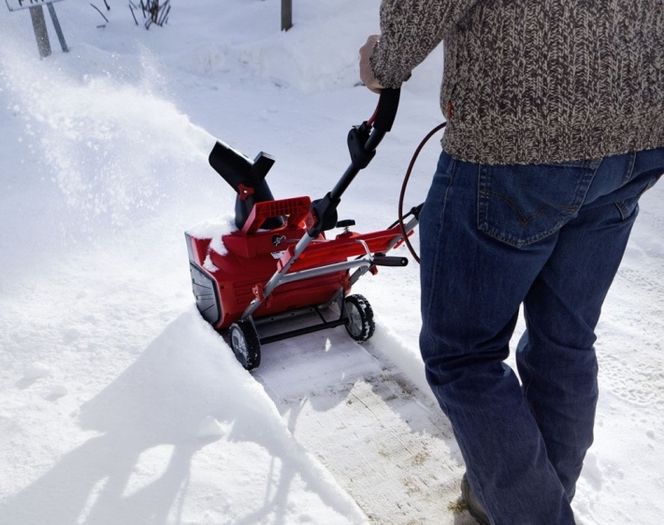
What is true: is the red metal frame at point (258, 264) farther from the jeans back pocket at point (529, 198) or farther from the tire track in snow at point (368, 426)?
the jeans back pocket at point (529, 198)

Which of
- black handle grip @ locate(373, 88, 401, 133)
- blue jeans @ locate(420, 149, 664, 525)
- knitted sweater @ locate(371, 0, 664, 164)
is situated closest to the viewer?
knitted sweater @ locate(371, 0, 664, 164)

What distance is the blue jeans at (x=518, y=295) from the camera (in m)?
1.29

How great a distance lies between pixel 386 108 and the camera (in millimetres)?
1554

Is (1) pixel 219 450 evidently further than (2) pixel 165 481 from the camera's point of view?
Yes

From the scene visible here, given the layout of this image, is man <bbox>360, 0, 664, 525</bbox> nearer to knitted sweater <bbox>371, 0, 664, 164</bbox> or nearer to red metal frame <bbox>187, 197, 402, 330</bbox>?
knitted sweater <bbox>371, 0, 664, 164</bbox>

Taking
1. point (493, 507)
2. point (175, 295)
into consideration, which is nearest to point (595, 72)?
point (493, 507)

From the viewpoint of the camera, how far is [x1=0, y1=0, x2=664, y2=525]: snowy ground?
1931 millimetres

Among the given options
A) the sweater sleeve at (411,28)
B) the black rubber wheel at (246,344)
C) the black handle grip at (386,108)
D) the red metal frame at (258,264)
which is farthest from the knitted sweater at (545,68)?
the black rubber wheel at (246,344)

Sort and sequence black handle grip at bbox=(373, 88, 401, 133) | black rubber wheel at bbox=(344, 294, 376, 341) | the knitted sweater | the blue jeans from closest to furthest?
the knitted sweater < the blue jeans < black handle grip at bbox=(373, 88, 401, 133) < black rubber wheel at bbox=(344, 294, 376, 341)

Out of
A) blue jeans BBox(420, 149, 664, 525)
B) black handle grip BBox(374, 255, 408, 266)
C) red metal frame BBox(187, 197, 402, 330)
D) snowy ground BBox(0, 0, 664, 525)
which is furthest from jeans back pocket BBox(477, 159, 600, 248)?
red metal frame BBox(187, 197, 402, 330)

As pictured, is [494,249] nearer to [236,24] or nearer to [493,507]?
[493,507]

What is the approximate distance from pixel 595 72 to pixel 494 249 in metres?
0.34

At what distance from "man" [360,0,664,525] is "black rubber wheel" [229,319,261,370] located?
4.02 ft

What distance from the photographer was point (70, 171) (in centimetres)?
445
